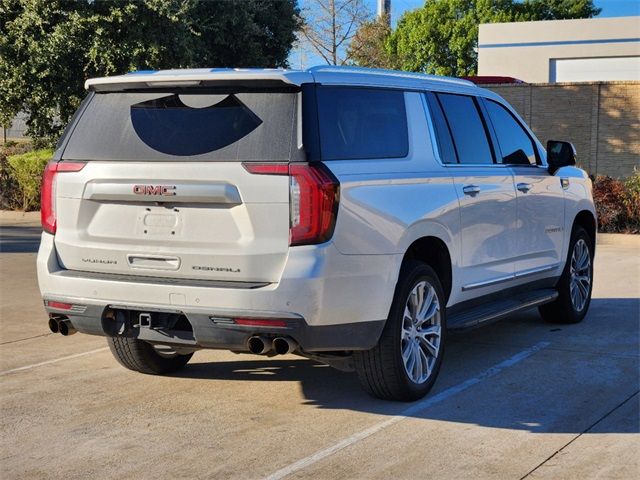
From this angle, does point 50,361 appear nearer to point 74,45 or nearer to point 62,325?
point 62,325

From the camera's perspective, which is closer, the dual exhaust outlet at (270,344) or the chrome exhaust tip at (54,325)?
the dual exhaust outlet at (270,344)

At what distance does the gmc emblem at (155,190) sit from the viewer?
18.2ft

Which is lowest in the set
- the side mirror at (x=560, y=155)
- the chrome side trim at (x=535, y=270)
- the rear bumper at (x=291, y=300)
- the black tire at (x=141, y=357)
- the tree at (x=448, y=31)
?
the black tire at (x=141, y=357)

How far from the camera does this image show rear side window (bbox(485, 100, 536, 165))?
7773mm

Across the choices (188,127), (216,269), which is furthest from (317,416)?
(188,127)

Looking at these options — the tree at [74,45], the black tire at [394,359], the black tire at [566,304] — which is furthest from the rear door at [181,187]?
the tree at [74,45]

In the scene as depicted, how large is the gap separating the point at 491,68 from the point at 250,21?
23.7 m

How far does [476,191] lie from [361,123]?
4.27 ft

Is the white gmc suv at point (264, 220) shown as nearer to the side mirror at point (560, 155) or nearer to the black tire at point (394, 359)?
the black tire at point (394, 359)


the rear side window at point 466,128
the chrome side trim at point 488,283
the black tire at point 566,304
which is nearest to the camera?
the chrome side trim at point 488,283

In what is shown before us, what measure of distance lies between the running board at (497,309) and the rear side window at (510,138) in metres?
1.08

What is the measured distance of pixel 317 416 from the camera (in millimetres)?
5949

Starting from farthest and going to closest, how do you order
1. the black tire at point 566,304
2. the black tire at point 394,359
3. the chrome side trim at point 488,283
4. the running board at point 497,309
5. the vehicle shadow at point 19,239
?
1. the vehicle shadow at point 19,239
2. the black tire at point 566,304
3. the chrome side trim at point 488,283
4. the running board at point 497,309
5. the black tire at point 394,359

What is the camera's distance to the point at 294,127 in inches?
216
